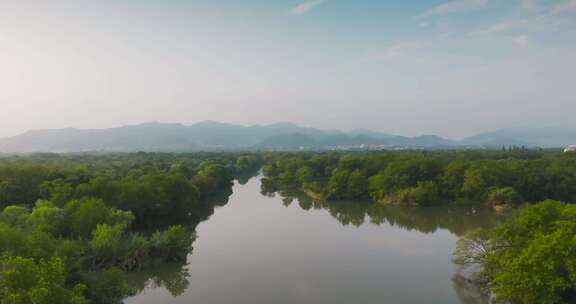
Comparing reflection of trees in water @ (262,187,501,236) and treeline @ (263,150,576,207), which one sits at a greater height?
treeline @ (263,150,576,207)

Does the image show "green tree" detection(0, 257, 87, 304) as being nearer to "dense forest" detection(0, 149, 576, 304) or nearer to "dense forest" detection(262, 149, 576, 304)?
"dense forest" detection(0, 149, 576, 304)

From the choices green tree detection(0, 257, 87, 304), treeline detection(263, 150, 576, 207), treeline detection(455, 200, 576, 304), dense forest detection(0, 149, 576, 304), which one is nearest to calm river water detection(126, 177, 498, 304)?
dense forest detection(0, 149, 576, 304)

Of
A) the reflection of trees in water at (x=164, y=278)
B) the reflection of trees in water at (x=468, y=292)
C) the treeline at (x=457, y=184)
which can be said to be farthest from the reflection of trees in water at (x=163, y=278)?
the treeline at (x=457, y=184)

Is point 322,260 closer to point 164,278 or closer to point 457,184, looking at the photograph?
point 164,278

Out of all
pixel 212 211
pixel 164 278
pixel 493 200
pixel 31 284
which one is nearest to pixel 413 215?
pixel 493 200

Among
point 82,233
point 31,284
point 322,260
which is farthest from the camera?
point 322,260

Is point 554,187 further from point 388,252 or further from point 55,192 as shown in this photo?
point 55,192
